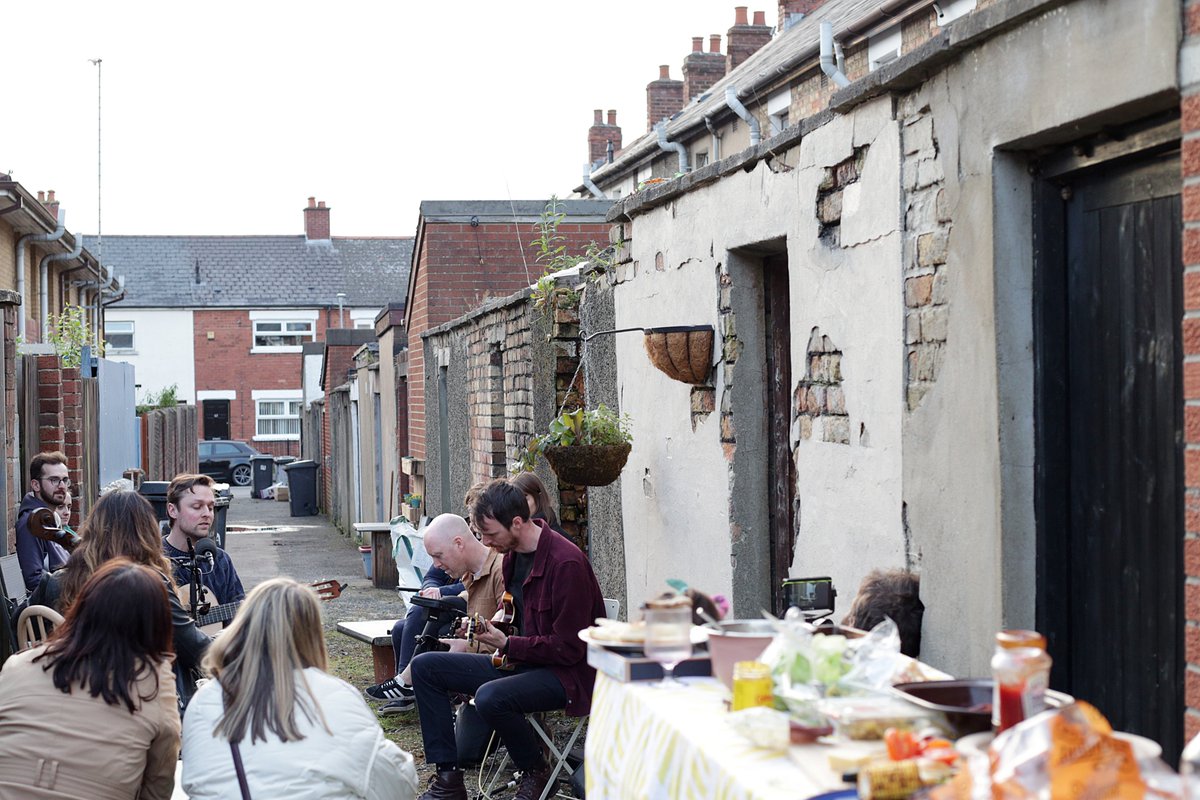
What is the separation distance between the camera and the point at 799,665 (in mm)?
2709

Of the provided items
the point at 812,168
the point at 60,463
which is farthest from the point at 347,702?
the point at 60,463

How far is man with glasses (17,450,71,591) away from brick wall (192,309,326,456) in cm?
3481

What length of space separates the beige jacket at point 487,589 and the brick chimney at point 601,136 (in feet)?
81.0

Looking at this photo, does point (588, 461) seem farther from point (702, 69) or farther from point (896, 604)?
point (702, 69)

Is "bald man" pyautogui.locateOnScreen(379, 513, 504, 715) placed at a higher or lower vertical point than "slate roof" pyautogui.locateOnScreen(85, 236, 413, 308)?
lower

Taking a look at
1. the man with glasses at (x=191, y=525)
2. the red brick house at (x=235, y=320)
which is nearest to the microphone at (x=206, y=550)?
the man with glasses at (x=191, y=525)

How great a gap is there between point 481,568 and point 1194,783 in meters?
5.08

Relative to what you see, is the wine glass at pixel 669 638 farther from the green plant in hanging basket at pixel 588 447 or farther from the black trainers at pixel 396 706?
the black trainers at pixel 396 706

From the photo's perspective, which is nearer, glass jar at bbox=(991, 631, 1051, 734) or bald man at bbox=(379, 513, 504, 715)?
glass jar at bbox=(991, 631, 1051, 734)

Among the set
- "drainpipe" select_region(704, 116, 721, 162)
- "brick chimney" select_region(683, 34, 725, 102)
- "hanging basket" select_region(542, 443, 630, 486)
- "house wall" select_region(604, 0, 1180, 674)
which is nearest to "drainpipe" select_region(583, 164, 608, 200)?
"brick chimney" select_region(683, 34, 725, 102)

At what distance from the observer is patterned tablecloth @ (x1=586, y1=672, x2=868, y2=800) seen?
93.0 inches

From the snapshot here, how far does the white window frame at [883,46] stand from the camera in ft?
44.8

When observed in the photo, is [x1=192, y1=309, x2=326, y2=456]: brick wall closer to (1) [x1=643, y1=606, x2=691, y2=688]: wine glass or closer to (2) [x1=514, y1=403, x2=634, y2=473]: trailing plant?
(2) [x1=514, y1=403, x2=634, y2=473]: trailing plant

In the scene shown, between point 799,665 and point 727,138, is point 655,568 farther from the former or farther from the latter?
point 727,138
